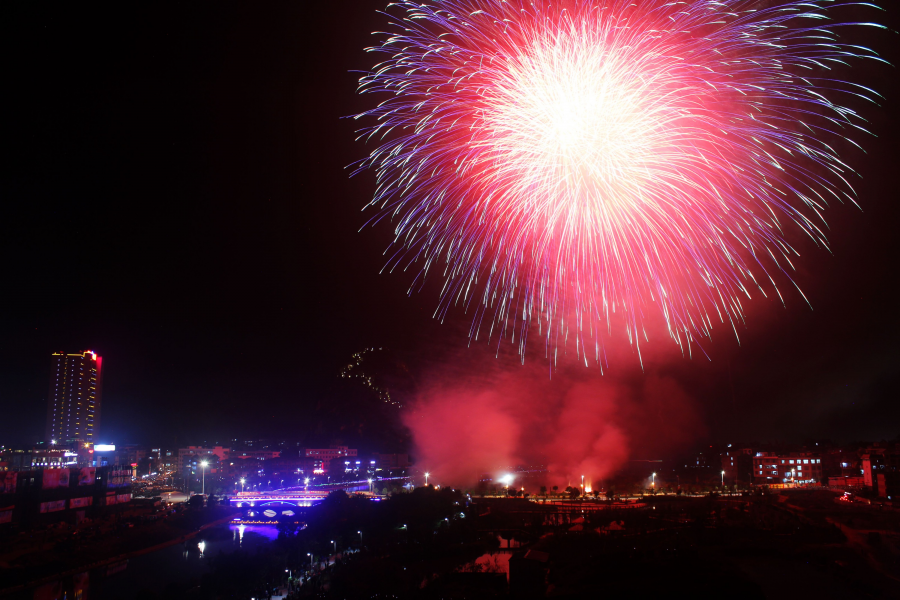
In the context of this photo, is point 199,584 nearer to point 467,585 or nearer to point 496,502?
point 467,585

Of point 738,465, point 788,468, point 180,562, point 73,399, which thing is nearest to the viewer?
point 180,562

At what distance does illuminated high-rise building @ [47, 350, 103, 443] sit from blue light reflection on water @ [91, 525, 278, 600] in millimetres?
41355

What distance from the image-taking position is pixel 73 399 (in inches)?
2395

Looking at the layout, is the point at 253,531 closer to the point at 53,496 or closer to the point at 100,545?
the point at 100,545

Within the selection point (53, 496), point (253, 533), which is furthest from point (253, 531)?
point (53, 496)

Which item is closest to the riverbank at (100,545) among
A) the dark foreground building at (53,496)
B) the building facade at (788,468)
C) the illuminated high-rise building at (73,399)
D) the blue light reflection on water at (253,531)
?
the blue light reflection on water at (253,531)

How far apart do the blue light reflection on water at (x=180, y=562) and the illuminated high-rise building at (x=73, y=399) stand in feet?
136

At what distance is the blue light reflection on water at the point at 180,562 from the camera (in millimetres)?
19594

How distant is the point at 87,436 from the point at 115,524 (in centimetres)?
4231

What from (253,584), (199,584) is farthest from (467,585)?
(199,584)

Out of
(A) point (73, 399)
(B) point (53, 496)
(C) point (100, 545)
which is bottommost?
(C) point (100, 545)

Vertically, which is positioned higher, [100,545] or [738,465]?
[738,465]

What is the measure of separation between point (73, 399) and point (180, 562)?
47121 millimetres

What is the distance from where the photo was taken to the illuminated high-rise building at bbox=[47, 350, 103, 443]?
60.2m
